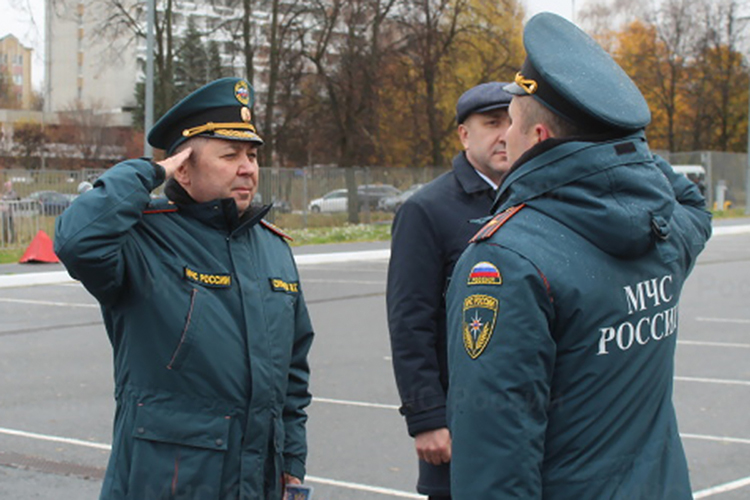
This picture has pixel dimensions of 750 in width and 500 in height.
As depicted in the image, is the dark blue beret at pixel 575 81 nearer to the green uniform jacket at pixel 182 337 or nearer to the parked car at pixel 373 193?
the green uniform jacket at pixel 182 337

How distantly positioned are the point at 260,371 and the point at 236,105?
898 mm

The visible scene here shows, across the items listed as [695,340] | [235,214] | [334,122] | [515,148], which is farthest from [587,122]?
[334,122]

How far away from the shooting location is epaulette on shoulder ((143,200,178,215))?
301cm

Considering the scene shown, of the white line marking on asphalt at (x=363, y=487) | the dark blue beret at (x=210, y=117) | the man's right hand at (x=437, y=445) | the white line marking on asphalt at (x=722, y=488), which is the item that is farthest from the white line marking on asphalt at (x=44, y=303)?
the man's right hand at (x=437, y=445)

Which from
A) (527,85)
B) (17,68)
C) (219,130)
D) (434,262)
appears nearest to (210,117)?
(219,130)

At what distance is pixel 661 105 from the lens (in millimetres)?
56500

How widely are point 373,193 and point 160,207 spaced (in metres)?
31.3

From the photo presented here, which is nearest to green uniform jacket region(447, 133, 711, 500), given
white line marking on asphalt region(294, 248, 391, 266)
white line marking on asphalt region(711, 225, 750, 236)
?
white line marking on asphalt region(294, 248, 391, 266)

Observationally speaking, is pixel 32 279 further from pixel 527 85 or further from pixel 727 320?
pixel 527 85

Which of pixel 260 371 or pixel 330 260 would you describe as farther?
pixel 330 260

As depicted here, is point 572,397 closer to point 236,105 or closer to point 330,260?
point 236,105

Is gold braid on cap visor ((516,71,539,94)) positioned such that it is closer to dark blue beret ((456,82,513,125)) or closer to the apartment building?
dark blue beret ((456,82,513,125))

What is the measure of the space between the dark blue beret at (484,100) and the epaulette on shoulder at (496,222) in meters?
1.52

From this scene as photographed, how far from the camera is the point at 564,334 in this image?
2.04 metres
